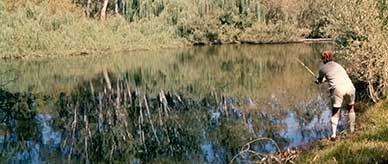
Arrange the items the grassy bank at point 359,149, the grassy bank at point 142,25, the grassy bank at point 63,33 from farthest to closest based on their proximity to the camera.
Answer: the grassy bank at point 142,25
the grassy bank at point 63,33
the grassy bank at point 359,149

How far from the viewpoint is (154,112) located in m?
20.2

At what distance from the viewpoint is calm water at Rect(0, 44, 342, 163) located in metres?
14.4

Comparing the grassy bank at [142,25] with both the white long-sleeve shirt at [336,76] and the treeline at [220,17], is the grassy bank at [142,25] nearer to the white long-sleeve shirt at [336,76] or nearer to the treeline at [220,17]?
the treeline at [220,17]

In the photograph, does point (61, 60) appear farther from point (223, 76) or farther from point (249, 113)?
point (249, 113)

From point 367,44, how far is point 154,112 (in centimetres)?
827

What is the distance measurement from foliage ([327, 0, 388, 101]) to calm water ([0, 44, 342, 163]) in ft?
6.95

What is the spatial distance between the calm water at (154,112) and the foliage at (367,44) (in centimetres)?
212

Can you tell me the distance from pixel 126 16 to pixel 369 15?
162 ft

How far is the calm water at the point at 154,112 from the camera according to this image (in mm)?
14383

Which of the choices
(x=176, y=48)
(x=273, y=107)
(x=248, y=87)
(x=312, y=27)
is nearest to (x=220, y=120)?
(x=273, y=107)

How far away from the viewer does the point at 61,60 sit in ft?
145

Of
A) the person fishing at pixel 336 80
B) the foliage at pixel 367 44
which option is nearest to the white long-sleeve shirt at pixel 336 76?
the person fishing at pixel 336 80

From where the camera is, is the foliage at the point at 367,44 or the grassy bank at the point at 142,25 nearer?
the foliage at the point at 367,44

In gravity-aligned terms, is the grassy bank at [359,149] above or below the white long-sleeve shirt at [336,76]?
below
